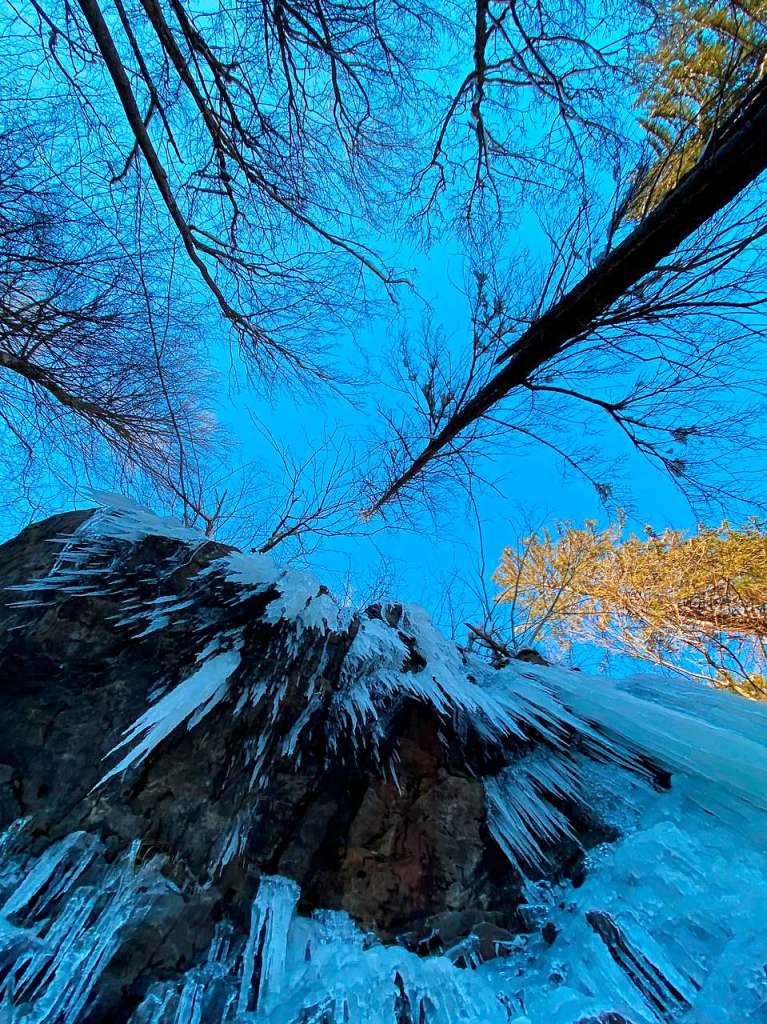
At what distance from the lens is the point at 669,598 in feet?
22.3

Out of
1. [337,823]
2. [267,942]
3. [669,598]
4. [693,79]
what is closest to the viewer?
[267,942]

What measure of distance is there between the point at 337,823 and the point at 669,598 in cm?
755

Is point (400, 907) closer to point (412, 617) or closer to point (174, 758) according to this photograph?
point (174, 758)

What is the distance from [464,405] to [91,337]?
11.7ft

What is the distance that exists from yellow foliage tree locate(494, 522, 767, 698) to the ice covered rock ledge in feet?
13.7

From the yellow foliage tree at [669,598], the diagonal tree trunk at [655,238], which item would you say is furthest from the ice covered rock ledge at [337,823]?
the yellow foliage tree at [669,598]

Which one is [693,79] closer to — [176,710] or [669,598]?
[176,710]

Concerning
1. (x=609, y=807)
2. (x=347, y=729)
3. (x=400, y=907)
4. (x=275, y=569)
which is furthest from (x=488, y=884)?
(x=275, y=569)

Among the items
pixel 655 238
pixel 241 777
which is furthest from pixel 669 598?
pixel 241 777

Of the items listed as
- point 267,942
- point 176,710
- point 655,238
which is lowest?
point 267,942

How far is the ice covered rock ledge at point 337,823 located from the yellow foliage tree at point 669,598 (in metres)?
4.18

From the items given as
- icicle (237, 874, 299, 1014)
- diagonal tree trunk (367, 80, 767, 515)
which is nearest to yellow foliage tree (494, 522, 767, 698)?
Result: diagonal tree trunk (367, 80, 767, 515)

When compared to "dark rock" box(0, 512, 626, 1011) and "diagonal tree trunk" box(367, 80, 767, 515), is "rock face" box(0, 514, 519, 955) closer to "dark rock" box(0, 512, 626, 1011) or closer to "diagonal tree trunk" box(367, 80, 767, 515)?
"dark rock" box(0, 512, 626, 1011)

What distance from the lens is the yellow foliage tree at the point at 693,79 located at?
180 cm
